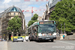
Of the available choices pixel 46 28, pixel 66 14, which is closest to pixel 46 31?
pixel 46 28

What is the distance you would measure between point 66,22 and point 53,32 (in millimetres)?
27482

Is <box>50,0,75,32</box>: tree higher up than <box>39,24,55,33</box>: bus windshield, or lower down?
higher up

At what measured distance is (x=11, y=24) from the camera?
315 feet

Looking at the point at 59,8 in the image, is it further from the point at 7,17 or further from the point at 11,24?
the point at 7,17

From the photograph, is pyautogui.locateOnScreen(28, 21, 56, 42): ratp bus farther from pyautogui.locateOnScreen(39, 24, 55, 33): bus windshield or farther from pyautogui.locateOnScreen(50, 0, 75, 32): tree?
pyautogui.locateOnScreen(50, 0, 75, 32): tree

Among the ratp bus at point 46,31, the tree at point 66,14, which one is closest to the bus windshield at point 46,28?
the ratp bus at point 46,31

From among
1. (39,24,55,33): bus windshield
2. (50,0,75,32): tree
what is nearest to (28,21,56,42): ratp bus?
(39,24,55,33): bus windshield

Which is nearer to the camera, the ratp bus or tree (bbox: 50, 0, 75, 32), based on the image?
the ratp bus

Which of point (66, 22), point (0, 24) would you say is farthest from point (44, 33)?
point (0, 24)

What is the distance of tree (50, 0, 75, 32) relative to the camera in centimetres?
5441

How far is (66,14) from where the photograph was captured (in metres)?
56.7

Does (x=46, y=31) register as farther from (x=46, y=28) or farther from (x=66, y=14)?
(x=66, y=14)

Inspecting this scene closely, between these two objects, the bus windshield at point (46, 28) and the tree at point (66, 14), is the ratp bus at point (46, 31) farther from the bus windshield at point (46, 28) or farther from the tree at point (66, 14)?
the tree at point (66, 14)

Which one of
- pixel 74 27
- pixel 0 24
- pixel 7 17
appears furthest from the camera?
pixel 0 24
